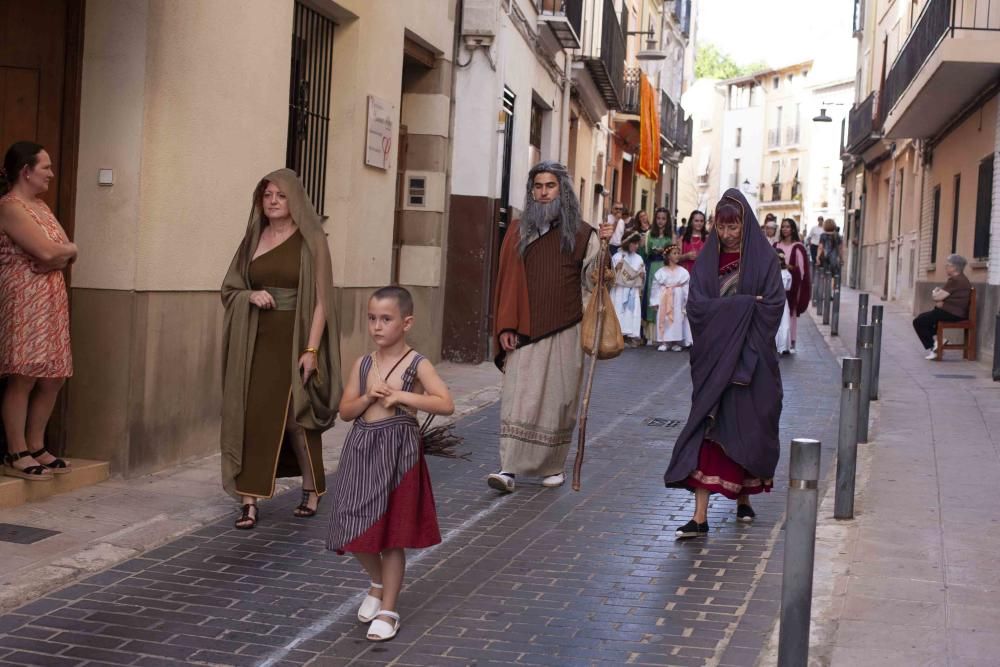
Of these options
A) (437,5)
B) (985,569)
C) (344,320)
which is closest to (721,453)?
(985,569)

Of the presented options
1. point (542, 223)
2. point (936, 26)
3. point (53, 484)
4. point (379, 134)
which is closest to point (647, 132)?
point (936, 26)

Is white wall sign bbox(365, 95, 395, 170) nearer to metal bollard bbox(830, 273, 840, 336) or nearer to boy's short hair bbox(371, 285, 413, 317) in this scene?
boy's short hair bbox(371, 285, 413, 317)

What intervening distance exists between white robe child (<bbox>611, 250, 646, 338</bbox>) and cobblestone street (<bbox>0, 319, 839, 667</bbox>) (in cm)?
1141

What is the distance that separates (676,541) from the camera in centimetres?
720

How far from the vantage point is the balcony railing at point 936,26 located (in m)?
19.1

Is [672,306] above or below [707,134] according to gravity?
below

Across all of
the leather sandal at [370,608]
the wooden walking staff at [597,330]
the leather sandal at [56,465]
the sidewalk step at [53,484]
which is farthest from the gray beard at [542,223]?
the leather sandal at [370,608]

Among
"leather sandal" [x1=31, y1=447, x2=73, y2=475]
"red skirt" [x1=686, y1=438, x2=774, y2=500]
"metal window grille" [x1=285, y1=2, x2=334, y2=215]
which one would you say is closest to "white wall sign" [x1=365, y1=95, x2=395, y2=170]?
"metal window grille" [x1=285, y1=2, x2=334, y2=215]

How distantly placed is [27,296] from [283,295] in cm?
143

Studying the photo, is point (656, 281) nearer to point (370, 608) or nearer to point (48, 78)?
point (48, 78)

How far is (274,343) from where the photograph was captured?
748 cm

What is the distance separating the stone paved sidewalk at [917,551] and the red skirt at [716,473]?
518mm

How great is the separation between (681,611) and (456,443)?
12.7ft

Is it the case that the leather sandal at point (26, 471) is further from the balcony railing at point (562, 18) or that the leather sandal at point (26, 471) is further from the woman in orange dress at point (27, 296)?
the balcony railing at point (562, 18)
